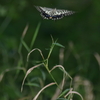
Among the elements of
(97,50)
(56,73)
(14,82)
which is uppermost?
(14,82)

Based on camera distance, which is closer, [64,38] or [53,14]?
[53,14]

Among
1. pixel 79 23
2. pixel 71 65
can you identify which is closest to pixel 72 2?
pixel 79 23

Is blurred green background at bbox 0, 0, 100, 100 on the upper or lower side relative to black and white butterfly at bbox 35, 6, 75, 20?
lower

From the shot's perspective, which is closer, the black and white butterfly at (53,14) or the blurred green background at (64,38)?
the black and white butterfly at (53,14)

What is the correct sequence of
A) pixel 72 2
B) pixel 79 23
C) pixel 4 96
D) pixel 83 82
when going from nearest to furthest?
pixel 4 96, pixel 83 82, pixel 79 23, pixel 72 2

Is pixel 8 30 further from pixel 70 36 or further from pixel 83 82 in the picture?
pixel 83 82

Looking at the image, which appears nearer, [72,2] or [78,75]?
[78,75]

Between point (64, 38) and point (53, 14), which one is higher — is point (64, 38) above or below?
below

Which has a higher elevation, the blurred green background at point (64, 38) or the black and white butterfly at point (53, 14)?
the black and white butterfly at point (53, 14)
